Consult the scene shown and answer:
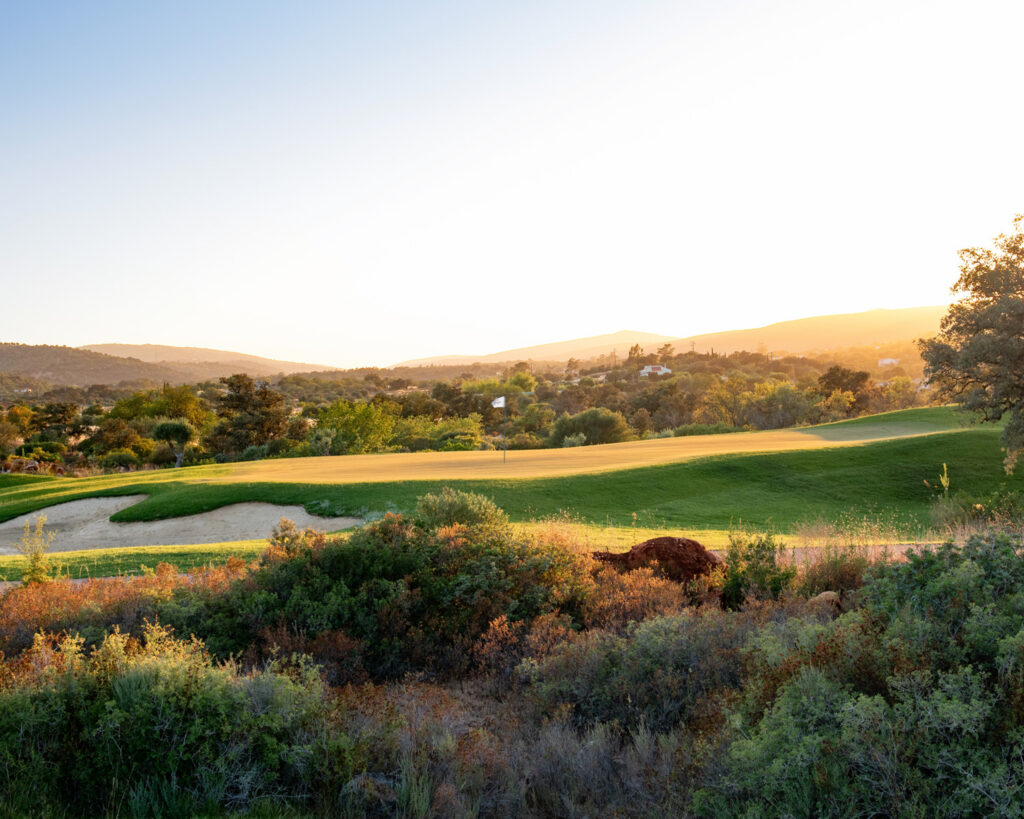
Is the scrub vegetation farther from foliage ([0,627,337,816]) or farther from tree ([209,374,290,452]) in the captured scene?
tree ([209,374,290,452])

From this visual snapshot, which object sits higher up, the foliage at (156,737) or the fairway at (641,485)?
the foliage at (156,737)

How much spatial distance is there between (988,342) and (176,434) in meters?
38.0

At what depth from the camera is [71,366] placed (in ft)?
406

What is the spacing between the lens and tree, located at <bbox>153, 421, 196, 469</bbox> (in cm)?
3938

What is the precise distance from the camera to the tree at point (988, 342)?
17.6 metres

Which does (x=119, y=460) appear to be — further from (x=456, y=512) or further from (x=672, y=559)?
(x=672, y=559)

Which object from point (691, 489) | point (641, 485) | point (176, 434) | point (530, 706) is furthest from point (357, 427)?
point (530, 706)

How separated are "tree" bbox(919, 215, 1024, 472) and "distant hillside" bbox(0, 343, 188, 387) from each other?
410ft

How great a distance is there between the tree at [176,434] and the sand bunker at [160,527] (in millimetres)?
19422

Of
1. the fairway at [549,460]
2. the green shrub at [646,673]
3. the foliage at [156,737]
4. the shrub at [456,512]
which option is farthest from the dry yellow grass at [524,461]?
the foliage at [156,737]

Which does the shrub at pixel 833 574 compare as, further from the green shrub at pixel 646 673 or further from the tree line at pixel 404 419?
the tree line at pixel 404 419

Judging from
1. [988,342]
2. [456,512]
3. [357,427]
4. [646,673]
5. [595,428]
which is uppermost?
[988,342]

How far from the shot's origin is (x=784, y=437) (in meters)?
33.2

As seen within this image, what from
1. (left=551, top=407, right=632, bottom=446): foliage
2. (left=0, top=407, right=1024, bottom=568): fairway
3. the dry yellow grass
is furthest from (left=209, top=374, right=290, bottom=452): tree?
(left=551, top=407, right=632, bottom=446): foliage
